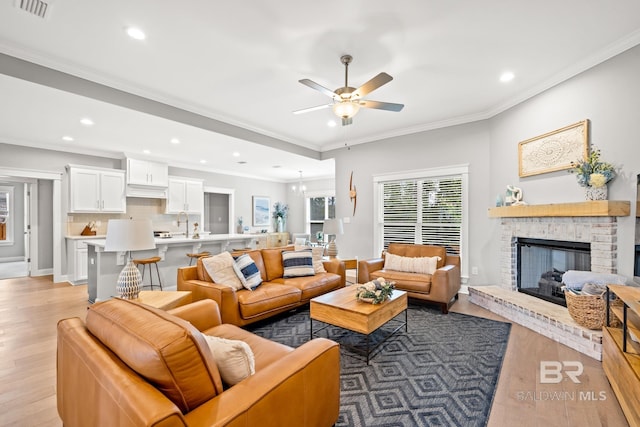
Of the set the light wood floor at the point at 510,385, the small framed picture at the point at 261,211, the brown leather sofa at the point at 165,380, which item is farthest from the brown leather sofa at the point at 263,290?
the small framed picture at the point at 261,211

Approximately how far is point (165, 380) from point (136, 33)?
2805 mm

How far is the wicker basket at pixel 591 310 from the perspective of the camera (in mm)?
2609

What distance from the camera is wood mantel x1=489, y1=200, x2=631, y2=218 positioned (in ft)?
9.23

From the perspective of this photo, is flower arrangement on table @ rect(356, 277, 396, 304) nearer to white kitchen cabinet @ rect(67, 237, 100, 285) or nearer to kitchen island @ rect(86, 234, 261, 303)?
kitchen island @ rect(86, 234, 261, 303)

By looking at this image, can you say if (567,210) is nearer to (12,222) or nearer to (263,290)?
(263,290)

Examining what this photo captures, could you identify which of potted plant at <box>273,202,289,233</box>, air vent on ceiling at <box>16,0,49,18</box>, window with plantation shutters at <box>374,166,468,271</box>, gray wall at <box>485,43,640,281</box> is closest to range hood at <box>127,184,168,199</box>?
potted plant at <box>273,202,289,233</box>

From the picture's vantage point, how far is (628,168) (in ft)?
9.24

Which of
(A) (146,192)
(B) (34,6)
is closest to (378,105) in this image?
(B) (34,6)

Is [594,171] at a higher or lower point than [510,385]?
higher

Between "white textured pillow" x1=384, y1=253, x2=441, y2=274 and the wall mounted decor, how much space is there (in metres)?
1.63

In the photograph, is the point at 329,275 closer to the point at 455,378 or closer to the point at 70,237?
the point at 455,378

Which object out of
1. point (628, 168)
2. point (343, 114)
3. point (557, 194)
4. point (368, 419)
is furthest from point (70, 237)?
point (628, 168)

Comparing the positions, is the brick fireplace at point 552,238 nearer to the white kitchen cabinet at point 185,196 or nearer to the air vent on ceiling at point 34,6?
the air vent on ceiling at point 34,6

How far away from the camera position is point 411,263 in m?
4.41
